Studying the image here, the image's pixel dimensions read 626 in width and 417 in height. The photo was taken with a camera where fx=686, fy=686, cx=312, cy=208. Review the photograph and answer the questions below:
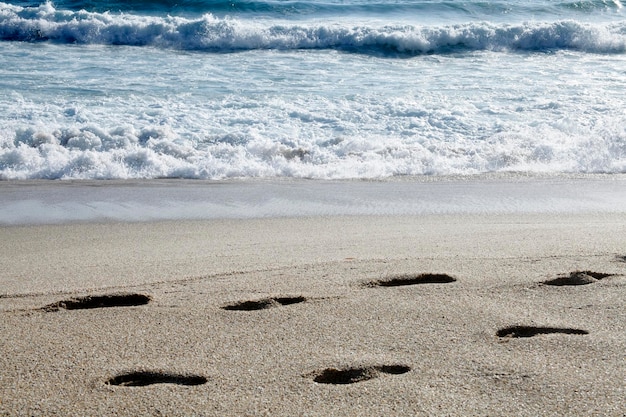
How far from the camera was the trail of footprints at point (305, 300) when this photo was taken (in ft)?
7.10

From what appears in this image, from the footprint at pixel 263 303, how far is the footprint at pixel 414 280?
1.34ft

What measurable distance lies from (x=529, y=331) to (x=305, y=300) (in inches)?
35.9

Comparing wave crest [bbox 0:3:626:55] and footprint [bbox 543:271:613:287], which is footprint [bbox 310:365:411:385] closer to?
footprint [bbox 543:271:613:287]

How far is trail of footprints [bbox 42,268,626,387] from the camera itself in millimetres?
A: 2164

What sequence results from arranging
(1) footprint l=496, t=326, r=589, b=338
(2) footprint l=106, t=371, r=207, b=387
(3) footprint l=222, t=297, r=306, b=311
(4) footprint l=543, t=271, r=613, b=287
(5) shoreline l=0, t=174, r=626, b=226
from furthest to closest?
1. (5) shoreline l=0, t=174, r=626, b=226
2. (4) footprint l=543, t=271, r=613, b=287
3. (3) footprint l=222, t=297, r=306, b=311
4. (1) footprint l=496, t=326, r=589, b=338
5. (2) footprint l=106, t=371, r=207, b=387

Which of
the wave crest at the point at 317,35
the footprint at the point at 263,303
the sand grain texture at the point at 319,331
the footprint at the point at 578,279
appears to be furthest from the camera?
the wave crest at the point at 317,35

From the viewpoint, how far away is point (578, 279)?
3.09 metres

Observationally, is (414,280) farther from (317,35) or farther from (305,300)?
(317,35)

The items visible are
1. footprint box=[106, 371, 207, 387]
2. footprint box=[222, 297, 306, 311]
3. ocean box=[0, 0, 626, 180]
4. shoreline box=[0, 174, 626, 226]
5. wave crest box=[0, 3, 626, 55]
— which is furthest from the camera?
wave crest box=[0, 3, 626, 55]

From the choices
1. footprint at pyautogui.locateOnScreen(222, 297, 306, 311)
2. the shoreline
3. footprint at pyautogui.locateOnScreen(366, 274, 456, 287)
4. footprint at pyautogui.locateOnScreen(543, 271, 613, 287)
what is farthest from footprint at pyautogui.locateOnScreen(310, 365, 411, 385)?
the shoreline

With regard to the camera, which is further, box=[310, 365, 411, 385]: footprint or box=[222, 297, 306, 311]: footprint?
box=[222, 297, 306, 311]: footprint

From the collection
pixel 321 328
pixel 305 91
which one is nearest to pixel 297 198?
pixel 321 328

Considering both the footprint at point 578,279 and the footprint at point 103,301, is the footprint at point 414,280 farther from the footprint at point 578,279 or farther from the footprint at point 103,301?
the footprint at point 103,301

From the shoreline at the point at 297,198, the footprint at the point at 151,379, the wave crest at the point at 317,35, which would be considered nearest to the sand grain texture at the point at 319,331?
the footprint at the point at 151,379
